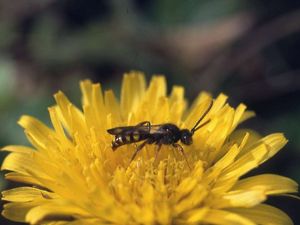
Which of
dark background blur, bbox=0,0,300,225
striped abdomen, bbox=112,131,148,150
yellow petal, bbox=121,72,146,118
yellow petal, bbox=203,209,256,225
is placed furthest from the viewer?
dark background blur, bbox=0,0,300,225

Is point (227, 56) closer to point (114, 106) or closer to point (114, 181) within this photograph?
point (114, 106)

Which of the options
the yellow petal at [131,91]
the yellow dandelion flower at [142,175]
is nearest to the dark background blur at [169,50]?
the yellow petal at [131,91]

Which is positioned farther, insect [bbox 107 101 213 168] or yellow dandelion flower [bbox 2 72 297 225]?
insect [bbox 107 101 213 168]

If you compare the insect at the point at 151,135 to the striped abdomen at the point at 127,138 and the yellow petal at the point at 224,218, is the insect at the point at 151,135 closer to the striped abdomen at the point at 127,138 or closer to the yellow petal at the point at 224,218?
the striped abdomen at the point at 127,138

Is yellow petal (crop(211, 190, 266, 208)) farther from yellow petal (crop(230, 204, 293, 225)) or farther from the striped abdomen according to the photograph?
the striped abdomen

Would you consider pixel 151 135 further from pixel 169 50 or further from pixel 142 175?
pixel 169 50

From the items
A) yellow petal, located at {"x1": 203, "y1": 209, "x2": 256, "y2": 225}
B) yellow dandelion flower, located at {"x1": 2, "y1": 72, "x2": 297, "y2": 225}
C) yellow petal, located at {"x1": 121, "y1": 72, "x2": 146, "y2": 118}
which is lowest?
yellow petal, located at {"x1": 203, "y1": 209, "x2": 256, "y2": 225}

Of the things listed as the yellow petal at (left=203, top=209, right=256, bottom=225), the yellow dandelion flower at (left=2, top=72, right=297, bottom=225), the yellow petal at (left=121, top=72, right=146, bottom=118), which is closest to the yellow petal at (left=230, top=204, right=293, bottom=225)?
the yellow dandelion flower at (left=2, top=72, right=297, bottom=225)
